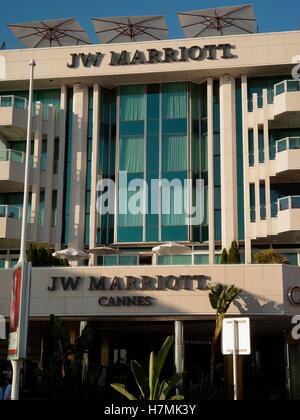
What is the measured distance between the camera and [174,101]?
36.5 metres

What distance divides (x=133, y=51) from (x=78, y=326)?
52.3 feet

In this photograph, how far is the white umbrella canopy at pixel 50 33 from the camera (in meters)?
38.9

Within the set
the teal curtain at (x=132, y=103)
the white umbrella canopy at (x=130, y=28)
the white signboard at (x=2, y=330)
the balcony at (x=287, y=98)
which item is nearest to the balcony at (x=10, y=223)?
the white signboard at (x=2, y=330)

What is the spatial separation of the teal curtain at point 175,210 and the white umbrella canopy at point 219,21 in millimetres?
9953

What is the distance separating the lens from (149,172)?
1396 inches

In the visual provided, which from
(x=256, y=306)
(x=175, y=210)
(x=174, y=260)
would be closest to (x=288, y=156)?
(x=175, y=210)

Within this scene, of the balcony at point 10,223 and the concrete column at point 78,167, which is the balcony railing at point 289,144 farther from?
the balcony at point 10,223

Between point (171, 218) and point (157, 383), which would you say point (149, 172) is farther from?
point (157, 383)

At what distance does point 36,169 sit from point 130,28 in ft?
34.5

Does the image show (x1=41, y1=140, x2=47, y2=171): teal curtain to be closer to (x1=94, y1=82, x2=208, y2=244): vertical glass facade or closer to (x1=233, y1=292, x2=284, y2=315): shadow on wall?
(x1=94, y1=82, x2=208, y2=244): vertical glass facade

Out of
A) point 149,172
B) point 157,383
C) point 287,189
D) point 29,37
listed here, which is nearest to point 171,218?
point 149,172

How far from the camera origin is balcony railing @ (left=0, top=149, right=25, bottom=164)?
3481 cm

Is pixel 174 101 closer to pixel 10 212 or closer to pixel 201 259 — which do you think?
pixel 201 259
